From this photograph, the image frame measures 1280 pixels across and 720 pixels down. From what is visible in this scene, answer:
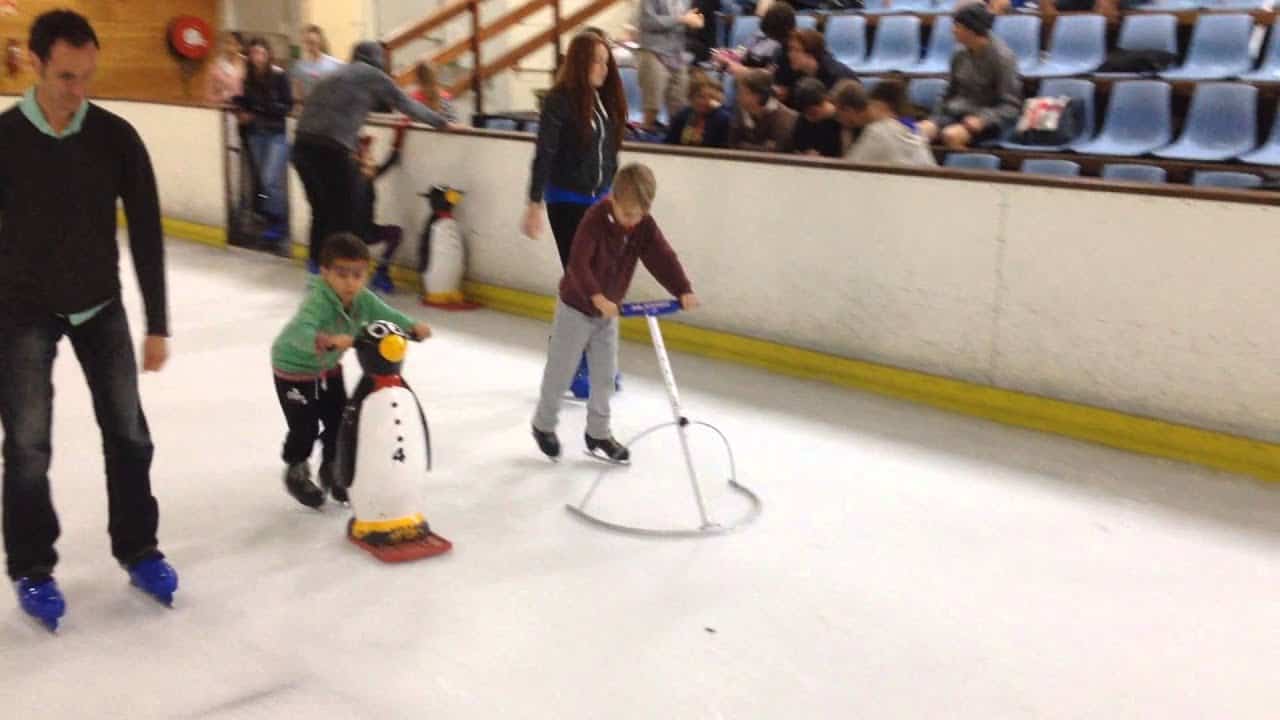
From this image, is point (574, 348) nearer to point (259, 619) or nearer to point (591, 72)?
point (591, 72)

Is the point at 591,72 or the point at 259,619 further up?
the point at 591,72

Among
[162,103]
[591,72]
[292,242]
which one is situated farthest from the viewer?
[162,103]

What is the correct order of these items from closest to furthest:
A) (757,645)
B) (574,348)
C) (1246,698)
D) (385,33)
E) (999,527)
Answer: (1246,698)
(757,645)
(999,527)
(574,348)
(385,33)

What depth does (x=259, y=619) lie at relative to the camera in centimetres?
279

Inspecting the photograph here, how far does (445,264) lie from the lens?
641 centimetres

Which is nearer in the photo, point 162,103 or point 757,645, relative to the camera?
point 757,645

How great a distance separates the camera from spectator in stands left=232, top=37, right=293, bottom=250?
312 inches

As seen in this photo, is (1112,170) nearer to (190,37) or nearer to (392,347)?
(392,347)

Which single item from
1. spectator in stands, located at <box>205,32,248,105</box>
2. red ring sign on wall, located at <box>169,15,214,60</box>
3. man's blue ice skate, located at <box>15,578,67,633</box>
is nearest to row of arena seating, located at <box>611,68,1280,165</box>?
man's blue ice skate, located at <box>15,578,67,633</box>

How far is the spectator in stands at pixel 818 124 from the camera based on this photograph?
5.49 m

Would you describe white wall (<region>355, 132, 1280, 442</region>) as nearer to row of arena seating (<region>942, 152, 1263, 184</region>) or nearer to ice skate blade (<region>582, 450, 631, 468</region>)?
row of arena seating (<region>942, 152, 1263, 184</region>)

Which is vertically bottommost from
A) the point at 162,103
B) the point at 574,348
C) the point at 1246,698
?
the point at 1246,698

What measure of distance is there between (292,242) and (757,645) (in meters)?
5.93

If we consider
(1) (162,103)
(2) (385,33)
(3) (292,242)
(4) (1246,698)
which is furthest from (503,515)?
(2) (385,33)
